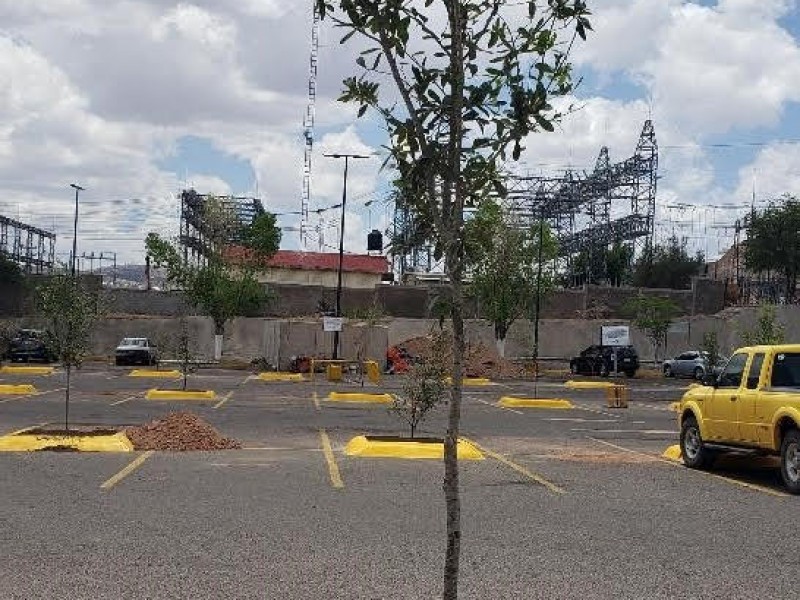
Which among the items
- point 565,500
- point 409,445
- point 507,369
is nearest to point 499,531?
point 565,500

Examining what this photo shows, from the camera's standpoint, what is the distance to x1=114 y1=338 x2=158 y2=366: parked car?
53.2 meters

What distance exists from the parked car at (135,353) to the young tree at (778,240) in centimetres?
3939

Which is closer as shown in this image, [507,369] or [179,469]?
[179,469]

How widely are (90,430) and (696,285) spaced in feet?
210

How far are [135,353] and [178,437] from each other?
3711 centimetres

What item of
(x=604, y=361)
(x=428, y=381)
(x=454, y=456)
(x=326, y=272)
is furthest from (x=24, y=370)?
(x=326, y=272)

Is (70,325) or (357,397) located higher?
(70,325)

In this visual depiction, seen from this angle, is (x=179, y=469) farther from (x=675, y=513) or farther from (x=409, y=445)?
(x=675, y=513)

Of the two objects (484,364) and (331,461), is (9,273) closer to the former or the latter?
(484,364)

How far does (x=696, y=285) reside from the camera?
7694 cm

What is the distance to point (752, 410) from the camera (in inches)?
571

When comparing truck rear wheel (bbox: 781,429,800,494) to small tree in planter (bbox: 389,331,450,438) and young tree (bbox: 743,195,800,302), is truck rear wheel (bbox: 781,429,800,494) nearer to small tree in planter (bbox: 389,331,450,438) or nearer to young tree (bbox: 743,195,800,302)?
small tree in planter (bbox: 389,331,450,438)

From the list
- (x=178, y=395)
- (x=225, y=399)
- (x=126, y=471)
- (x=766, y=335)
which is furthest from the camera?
(x=766, y=335)

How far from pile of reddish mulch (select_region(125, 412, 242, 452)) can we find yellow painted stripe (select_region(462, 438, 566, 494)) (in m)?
4.20
